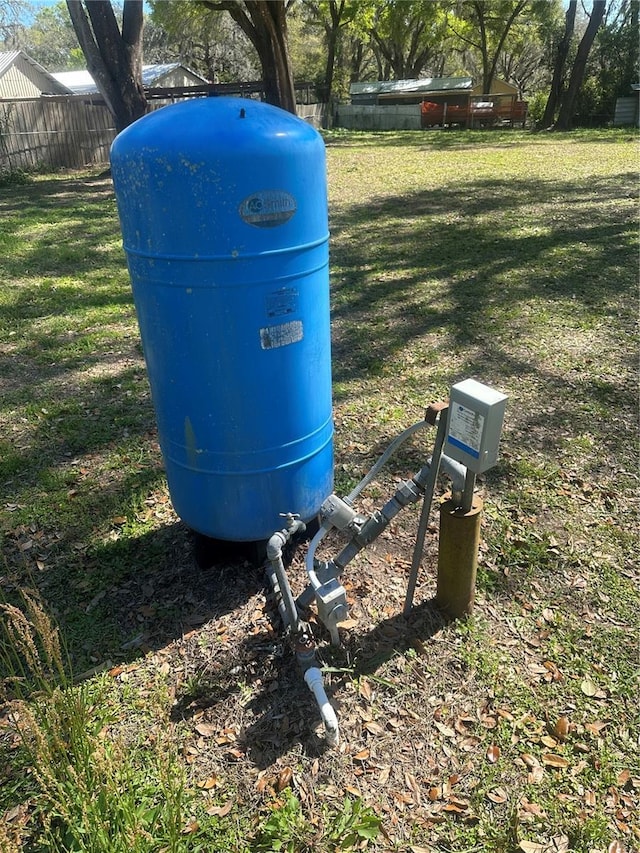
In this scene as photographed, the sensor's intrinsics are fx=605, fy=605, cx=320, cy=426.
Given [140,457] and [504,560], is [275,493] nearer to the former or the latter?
[504,560]

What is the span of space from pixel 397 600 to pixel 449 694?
1.68 feet

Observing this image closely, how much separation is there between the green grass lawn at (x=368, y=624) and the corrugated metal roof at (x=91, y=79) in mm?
29180

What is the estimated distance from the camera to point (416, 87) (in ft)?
119

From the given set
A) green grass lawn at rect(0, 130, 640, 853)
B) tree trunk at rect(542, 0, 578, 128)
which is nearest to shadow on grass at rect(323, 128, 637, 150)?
tree trunk at rect(542, 0, 578, 128)

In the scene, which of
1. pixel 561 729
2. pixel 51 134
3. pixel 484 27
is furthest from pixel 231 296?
pixel 484 27

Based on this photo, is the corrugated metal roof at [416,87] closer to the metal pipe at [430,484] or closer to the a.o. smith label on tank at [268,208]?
the a.o. smith label on tank at [268,208]

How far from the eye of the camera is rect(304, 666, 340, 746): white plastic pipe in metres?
2.12

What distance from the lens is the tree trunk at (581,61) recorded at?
2091 cm

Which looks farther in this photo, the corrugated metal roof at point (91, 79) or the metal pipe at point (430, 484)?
the corrugated metal roof at point (91, 79)

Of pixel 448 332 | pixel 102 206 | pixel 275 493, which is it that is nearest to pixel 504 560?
pixel 275 493

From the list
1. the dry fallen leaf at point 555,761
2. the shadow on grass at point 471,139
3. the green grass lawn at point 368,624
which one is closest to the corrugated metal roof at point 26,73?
the shadow on grass at point 471,139

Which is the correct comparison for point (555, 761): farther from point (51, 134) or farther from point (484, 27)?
point (484, 27)

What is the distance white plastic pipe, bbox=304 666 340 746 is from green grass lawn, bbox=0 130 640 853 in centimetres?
7

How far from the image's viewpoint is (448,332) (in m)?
5.55
